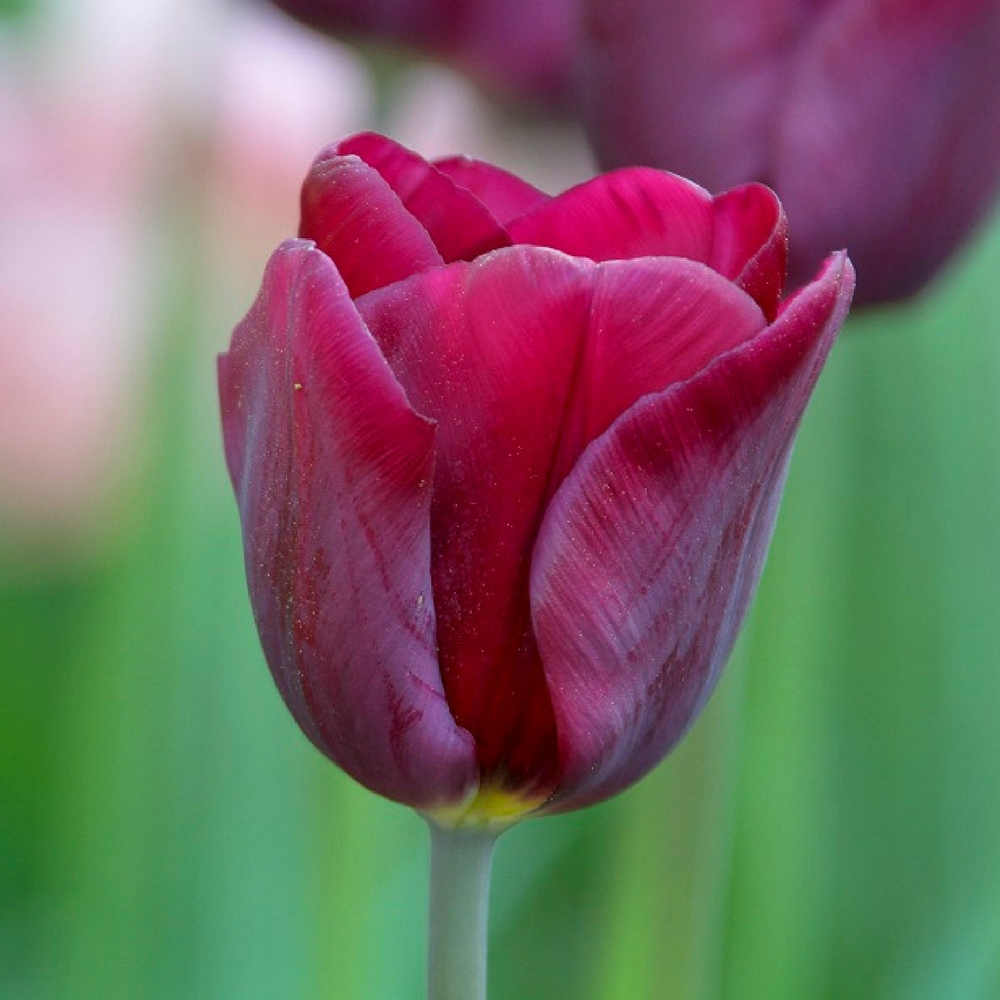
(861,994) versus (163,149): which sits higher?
(163,149)

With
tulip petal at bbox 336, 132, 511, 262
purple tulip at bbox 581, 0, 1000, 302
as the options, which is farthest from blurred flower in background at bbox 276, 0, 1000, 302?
tulip petal at bbox 336, 132, 511, 262

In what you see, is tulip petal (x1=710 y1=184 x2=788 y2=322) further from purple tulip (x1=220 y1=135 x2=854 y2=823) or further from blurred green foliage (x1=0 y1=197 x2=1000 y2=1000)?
blurred green foliage (x1=0 y1=197 x2=1000 y2=1000)

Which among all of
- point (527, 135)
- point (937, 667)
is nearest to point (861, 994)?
point (937, 667)

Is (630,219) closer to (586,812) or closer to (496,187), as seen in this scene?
(496,187)

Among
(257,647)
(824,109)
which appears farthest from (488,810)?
(257,647)

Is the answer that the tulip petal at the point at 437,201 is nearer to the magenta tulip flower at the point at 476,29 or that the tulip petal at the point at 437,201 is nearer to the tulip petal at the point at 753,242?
the tulip petal at the point at 753,242

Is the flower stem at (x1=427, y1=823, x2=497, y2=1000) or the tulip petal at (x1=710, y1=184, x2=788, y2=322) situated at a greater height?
the tulip petal at (x1=710, y1=184, x2=788, y2=322)

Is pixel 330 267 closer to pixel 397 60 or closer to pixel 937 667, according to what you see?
pixel 397 60
